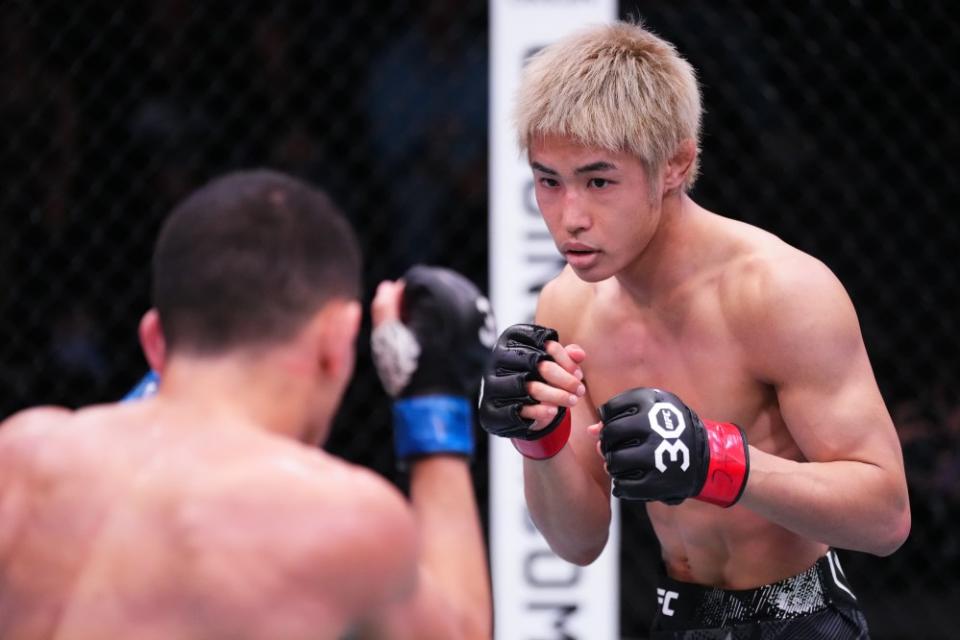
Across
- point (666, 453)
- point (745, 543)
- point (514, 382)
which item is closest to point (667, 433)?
point (666, 453)

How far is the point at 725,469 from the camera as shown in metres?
1.48

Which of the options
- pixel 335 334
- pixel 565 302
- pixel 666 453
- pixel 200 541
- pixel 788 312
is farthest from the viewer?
pixel 565 302

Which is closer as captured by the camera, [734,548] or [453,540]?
[453,540]

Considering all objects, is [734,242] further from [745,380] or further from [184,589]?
[184,589]

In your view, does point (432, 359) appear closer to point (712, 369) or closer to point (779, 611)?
point (712, 369)

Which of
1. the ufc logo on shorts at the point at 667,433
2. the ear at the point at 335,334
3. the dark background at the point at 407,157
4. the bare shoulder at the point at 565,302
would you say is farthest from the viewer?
the dark background at the point at 407,157

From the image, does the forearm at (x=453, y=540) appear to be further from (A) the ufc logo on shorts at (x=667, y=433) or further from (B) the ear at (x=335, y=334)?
(A) the ufc logo on shorts at (x=667, y=433)

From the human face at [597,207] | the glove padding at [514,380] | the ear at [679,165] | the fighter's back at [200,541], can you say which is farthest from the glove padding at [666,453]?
the fighter's back at [200,541]

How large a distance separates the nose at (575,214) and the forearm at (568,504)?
0.98 feet

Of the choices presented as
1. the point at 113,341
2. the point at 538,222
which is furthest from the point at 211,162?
the point at 538,222

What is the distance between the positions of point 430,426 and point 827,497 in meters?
0.55

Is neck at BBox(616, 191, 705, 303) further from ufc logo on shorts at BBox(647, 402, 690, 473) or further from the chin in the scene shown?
ufc logo on shorts at BBox(647, 402, 690, 473)

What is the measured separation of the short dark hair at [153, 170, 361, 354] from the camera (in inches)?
43.9

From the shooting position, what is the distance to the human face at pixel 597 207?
160 centimetres
